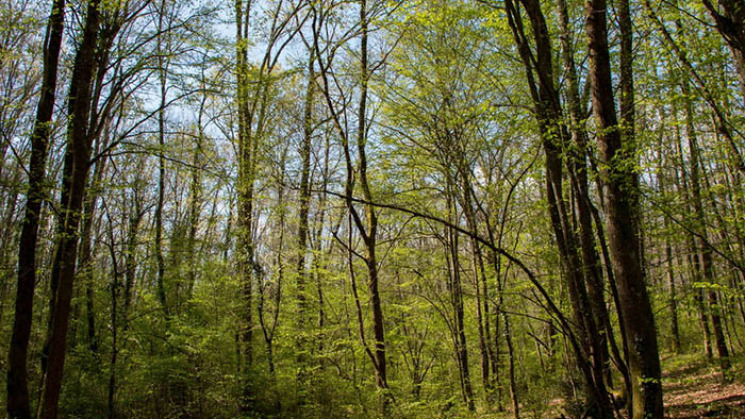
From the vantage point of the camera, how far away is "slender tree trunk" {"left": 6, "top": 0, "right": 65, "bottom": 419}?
20.9 ft

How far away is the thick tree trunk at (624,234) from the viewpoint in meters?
3.43

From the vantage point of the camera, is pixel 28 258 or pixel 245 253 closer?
pixel 28 258

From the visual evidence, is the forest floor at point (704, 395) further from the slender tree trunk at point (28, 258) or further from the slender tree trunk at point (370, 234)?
the slender tree trunk at point (28, 258)

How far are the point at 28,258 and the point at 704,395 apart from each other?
1176cm

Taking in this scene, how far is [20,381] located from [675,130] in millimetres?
14399

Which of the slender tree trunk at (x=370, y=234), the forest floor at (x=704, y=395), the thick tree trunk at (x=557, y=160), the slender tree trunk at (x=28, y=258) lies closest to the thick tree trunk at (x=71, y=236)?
the slender tree trunk at (x=28, y=258)

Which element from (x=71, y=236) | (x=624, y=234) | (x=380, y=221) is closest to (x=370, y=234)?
(x=380, y=221)

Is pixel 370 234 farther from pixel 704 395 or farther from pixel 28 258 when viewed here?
pixel 704 395

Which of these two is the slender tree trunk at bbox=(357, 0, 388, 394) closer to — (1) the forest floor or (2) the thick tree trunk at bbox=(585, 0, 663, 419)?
(2) the thick tree trunk at bbox=(585, 0, 663, 419)

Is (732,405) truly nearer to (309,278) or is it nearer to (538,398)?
(538,398)

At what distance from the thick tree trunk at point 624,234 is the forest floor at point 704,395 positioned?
9.49ft

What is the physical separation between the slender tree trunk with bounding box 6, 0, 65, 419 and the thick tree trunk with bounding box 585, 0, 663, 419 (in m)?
7.14

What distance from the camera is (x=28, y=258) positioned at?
6703mm

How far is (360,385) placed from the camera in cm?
762
